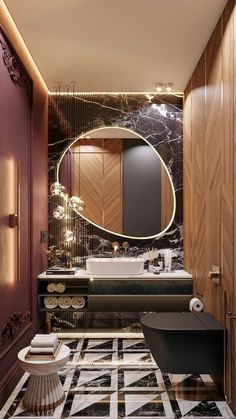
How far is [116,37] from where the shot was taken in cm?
306

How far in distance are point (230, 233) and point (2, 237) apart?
1.52m

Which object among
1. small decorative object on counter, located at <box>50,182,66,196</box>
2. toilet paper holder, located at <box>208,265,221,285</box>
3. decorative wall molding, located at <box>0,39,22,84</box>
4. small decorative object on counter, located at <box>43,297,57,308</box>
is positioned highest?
decorative wall molding, located at <box>0,39,22,84</box>

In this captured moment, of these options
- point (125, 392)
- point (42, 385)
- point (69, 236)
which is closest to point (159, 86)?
point (69, 236)

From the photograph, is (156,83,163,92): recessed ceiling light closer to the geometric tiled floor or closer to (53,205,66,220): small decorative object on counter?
(53,205,66,220): small decorative object on counter

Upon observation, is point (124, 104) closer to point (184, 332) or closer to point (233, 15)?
point (233, 15)

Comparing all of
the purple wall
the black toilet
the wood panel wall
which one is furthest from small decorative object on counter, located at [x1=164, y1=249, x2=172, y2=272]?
the black toilet

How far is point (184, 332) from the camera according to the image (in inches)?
99.4

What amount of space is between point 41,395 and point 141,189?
2.39m

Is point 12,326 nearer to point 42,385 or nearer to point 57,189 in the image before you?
point 42,385

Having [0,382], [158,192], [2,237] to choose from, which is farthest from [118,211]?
[0,382]

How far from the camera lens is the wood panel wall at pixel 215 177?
2477 mm

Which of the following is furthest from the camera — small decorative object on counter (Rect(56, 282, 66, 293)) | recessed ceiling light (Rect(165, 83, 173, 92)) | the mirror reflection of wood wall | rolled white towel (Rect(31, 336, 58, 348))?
the mirror reflection of wood wall

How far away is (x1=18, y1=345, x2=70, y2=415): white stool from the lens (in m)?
2.44

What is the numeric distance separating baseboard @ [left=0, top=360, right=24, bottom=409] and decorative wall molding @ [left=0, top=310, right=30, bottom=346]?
227 mm
